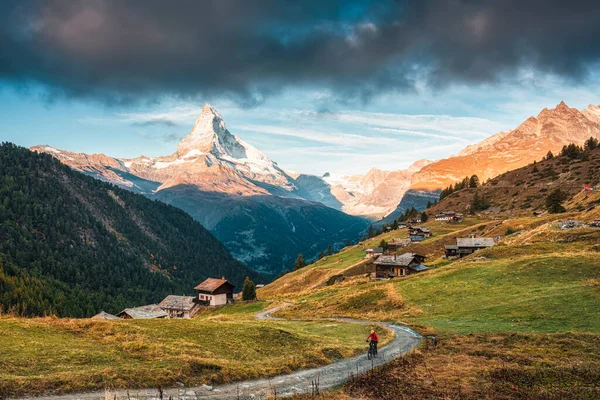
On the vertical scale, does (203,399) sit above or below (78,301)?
above

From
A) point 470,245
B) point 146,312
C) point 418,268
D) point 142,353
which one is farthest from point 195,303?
point 142,353

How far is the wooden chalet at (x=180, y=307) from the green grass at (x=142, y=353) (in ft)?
302

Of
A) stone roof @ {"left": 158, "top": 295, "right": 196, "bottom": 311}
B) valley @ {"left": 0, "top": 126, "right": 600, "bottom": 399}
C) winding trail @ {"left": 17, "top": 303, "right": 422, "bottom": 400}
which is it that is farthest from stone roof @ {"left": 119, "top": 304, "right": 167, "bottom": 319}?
winding trail @ {"left": 17, "top": 303, "right": 422, "bottom": 400}

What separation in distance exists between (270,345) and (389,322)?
25246mm

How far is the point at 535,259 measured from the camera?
67.0m

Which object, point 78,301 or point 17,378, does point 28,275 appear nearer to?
point 78,301

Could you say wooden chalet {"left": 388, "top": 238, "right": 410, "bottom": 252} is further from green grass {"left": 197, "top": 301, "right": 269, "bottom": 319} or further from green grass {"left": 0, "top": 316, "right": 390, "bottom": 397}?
green grass {"left": 0, "top": 316, "right": 390, "bottom": 397}

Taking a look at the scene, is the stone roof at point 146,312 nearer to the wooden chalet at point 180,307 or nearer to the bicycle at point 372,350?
the wooden chalet at point 180,307

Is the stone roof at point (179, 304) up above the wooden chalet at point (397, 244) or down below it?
below

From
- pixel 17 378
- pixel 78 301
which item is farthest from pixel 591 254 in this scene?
pixel 78 301

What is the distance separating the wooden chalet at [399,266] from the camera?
101625 mm

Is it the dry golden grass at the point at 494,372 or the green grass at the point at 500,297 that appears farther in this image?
the green grass at the point at 500,297

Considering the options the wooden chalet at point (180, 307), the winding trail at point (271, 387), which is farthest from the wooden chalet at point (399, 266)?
the winding trail at point (271, 387)

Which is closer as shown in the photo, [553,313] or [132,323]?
[132,323]
